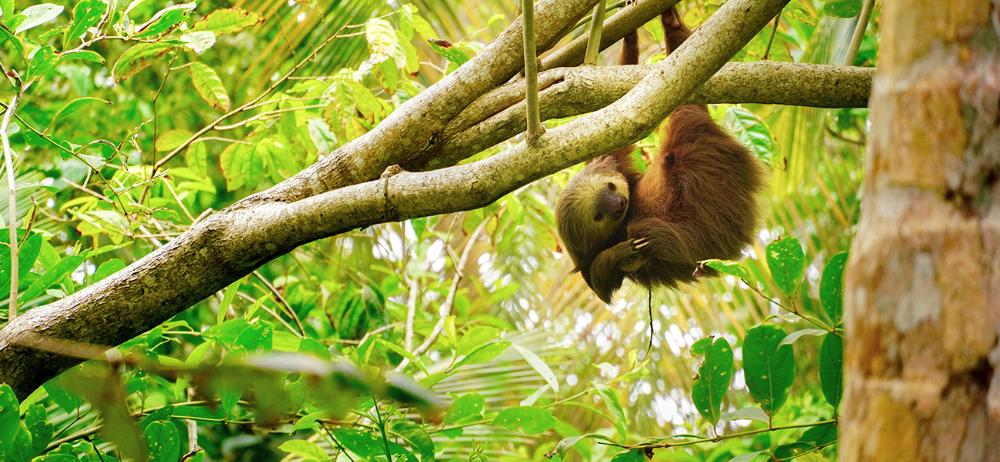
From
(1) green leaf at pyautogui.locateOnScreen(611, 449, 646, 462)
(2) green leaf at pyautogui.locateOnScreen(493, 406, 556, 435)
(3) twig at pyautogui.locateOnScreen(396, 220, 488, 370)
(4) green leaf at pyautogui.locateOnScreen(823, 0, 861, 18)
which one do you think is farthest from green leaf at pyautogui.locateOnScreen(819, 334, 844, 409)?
(3) twig at pyautogui.locateOnScreen(396, 220, 488, 370)

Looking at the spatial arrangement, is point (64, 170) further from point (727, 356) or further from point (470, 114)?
point (727, 356)

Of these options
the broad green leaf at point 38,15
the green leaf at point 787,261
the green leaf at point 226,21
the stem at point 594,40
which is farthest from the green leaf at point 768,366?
the broad green leaf at point 38,15

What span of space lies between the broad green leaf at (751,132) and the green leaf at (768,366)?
1.22m

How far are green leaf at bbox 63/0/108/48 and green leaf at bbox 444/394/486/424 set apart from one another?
1.47 metres

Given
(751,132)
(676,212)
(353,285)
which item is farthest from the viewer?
(353,285)

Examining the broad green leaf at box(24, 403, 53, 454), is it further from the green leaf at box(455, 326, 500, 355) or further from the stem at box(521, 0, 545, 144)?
the stem at box(521, 0, 545, 144)

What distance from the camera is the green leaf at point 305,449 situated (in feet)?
8.53

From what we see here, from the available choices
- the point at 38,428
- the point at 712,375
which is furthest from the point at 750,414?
the point at 38,428

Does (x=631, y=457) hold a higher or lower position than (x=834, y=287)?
lower

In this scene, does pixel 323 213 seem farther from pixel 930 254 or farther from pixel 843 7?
pixel 843 7

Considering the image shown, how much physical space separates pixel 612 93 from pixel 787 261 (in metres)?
0.64

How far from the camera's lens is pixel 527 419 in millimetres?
2680

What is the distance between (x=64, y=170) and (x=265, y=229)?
2.05 m

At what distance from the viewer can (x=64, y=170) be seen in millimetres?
3836
